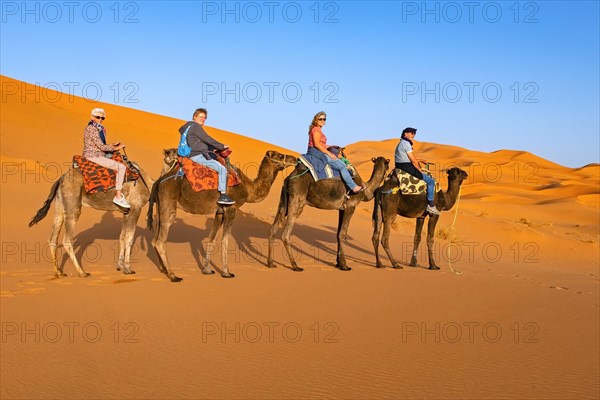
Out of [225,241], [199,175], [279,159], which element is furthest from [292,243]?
[199,175]

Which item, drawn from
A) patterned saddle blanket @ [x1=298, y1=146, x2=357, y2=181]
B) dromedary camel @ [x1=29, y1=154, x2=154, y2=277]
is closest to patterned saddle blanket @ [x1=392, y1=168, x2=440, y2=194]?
patterned saddle blanket @ [x1=298, y1=146, x2=357, y2=181]

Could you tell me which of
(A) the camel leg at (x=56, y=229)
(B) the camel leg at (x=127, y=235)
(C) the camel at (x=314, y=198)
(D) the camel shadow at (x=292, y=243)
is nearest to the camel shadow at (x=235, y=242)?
(D) the camel shadow at (x=292, y=243)

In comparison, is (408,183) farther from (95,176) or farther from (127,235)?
(95,176)

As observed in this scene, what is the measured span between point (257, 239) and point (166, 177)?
5.87 m

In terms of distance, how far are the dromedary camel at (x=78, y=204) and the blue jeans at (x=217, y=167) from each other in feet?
5.03

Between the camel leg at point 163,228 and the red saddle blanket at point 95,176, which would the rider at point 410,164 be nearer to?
the camel leg at point 163,228

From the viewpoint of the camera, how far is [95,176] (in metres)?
10.8

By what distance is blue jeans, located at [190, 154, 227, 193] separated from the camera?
10609mm

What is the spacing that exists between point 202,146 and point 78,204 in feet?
8.52

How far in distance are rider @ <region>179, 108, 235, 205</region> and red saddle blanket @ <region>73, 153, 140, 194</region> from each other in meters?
1.62

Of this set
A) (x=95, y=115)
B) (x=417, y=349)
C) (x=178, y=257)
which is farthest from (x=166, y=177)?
(x=417, y=349)

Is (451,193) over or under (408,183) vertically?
under

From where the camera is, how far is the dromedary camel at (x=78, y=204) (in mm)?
10805

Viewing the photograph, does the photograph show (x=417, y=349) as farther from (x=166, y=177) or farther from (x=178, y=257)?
(x=178, y=257)
